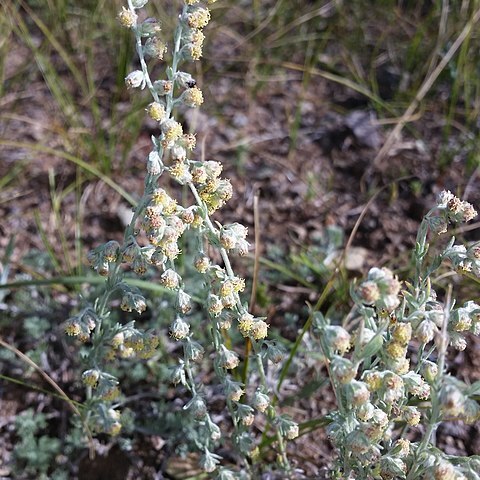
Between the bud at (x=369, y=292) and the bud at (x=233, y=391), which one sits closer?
the bud at (x=369, y=292)

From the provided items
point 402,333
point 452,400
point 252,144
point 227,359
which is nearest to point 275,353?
point 227,359

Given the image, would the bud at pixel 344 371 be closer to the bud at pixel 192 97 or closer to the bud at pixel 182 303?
the bud at pixel 182 303

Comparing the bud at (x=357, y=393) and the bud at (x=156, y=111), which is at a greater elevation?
the bud at (x=156, y=111)

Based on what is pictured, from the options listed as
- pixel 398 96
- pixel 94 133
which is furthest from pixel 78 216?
pixel 398 96

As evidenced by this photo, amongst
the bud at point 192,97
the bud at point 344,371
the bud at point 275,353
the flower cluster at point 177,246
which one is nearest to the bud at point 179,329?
the flower cluster at point 177,246

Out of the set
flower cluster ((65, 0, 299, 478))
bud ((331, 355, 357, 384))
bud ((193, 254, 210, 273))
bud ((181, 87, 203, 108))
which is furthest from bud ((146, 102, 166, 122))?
bud ((331, 355, 357, 384))

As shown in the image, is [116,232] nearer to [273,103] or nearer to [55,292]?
[55,292]

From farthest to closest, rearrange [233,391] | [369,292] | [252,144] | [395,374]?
[252,144] → [233,391] → [395,374] → [369,292]

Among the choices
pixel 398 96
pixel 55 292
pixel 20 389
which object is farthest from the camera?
pixel 398 96

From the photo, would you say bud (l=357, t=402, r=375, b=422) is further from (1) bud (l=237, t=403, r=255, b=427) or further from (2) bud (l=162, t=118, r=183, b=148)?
(2) bud (l=162, t=118, r=183, b=148)

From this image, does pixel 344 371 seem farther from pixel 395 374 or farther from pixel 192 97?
pixel 192 97

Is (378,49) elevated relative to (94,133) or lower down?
elevated
